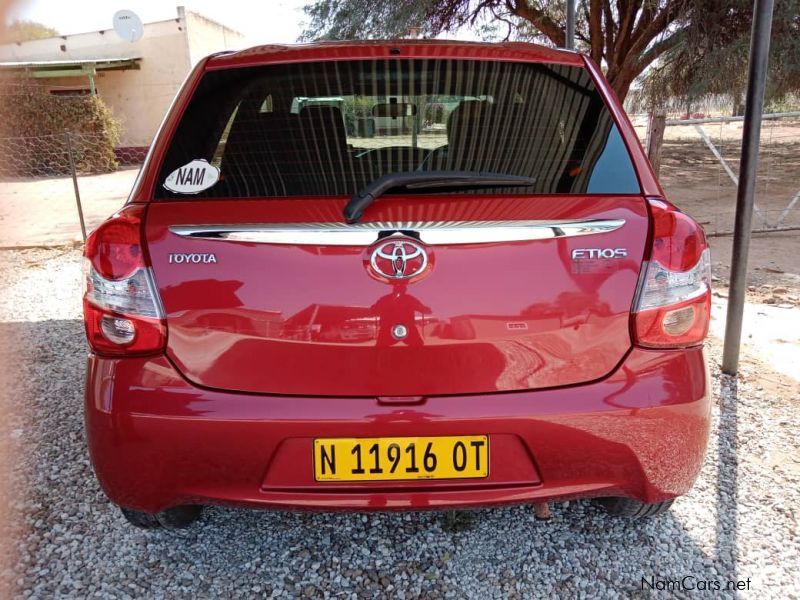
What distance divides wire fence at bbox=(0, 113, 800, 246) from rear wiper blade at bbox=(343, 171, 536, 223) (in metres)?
3.74

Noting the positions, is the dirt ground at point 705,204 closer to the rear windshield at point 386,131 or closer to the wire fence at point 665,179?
the wire fence at point 665,179

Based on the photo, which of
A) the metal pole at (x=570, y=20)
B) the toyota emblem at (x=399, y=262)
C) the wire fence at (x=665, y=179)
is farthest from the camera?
the wire fence at (x=665, y=179)

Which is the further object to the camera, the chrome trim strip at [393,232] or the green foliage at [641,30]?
the green foliage at [641,30]

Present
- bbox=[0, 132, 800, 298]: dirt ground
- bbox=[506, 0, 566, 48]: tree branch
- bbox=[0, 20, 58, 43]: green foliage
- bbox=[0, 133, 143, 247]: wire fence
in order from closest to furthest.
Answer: bbox=[0, 20, 58, 43]: green foliage → bbox=[0, 132, 800, 298]: dirt ground → bbox=[0, 133, 143, 247]: wire fence → bbox=[506, 0, 566, 48]: tree branch

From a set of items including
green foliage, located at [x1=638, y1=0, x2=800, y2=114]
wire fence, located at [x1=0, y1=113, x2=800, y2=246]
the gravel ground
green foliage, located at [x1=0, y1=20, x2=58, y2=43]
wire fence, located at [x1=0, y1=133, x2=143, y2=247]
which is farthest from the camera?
wire fence, located at [x1=0, y1=133, x2=143, y2=247]

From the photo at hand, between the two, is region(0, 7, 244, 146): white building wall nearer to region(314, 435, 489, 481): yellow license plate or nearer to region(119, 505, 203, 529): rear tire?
region(119, 505, 203, 529): rear tire

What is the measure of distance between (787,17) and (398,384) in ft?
28.7

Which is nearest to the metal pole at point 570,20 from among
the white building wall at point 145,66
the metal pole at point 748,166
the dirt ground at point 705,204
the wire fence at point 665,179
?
the wire fence at point 665,179

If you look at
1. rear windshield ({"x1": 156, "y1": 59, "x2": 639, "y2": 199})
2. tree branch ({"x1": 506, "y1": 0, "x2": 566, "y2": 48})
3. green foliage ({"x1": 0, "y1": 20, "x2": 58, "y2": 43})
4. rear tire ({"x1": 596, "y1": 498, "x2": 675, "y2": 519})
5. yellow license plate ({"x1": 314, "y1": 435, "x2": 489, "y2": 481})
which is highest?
tree branch ({"x1": 506, "y1": 0, "x2": 566, "y2": 48})

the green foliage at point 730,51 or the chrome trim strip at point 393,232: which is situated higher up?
the green foliage at point 730,51

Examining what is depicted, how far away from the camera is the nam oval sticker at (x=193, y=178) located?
6.42 ft

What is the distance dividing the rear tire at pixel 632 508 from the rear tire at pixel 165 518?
1.47 metres

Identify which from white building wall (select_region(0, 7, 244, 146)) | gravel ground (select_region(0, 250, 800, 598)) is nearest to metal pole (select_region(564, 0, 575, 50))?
gravel ground (select_region(0, 250, 800, 598))

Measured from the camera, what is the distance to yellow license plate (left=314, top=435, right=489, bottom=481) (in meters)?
1.83
